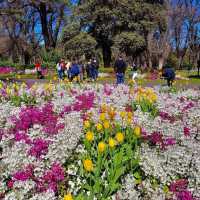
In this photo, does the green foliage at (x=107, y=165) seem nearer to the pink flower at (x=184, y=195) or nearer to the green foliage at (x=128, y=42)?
the pink flower at (x=184, y=195)

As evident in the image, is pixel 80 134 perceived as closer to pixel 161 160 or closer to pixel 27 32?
pixel 161 160

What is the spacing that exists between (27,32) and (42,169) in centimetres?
6470

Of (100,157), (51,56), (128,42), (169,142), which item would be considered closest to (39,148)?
(100,157)

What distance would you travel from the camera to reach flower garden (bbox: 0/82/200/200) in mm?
5512

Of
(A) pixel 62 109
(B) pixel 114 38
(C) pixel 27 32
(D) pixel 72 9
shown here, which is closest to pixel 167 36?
(B) pixel 114 38

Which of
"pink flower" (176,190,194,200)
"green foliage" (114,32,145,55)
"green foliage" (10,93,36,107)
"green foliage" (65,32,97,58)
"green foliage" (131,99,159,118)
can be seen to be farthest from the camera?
"green foliage" (65,32,97,58)

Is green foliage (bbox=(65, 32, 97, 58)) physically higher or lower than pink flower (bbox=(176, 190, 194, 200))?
higher

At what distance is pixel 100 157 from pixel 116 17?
148 feet

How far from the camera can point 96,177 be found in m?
5.46

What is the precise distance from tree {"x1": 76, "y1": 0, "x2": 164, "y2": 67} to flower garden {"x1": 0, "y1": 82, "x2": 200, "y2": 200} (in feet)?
140

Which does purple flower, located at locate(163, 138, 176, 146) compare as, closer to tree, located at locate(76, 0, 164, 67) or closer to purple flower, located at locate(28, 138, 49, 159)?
purple flower, located at locate(28, 138, 49, 159)

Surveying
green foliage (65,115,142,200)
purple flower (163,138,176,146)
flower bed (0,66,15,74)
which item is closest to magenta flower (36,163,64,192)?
green foliage (65,115,142,200)

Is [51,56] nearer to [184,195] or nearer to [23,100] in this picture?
[23,100]

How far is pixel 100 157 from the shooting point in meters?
5.66
